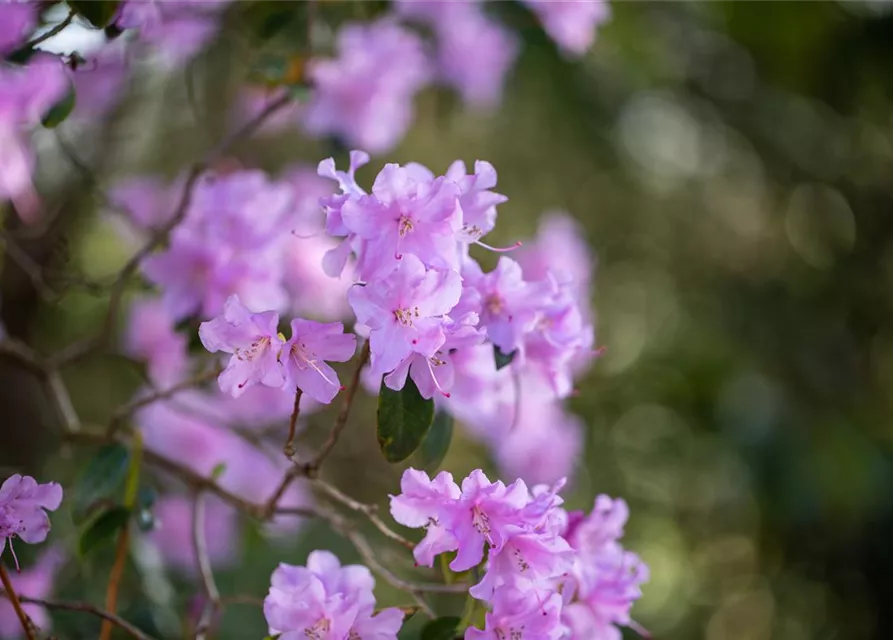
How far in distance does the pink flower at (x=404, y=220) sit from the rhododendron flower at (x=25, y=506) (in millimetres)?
286

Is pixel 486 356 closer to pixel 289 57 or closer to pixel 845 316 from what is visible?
pixel 289 57

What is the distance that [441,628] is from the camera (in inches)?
30.2

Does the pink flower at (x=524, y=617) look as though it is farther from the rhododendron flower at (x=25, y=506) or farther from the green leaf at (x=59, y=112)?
the green leaf at (x=59, y=112)

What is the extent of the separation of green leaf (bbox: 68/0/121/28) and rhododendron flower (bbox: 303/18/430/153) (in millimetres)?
438

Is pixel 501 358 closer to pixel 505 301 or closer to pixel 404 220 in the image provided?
pixel 505 301

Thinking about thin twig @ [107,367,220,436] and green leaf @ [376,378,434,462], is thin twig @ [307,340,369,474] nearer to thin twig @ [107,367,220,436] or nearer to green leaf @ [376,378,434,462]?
green leaf @ [376,378,434,462]

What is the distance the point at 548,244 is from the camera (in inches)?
58.2

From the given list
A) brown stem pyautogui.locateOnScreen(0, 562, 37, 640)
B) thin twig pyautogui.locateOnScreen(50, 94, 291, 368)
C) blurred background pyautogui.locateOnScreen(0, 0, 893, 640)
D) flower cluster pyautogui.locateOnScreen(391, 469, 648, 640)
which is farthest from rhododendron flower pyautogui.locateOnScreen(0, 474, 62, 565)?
blurred background pyautogui.locateOnScreen(0, 0, 893, 640)

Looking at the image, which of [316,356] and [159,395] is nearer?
[316,356]

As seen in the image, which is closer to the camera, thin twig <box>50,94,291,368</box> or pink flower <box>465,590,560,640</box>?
pink flower <box>465,590,560,640</box>

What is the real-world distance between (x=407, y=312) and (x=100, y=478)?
48 cm

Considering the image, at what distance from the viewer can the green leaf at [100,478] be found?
3.07ft

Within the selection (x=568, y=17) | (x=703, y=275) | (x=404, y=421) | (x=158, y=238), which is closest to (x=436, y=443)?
(x=404, y=421)

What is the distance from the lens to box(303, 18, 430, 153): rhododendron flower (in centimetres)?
124
